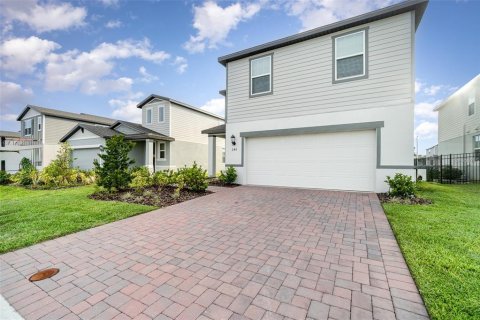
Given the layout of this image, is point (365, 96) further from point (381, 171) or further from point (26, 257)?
point (26, 257)

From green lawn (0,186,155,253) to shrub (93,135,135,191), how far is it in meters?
1.06

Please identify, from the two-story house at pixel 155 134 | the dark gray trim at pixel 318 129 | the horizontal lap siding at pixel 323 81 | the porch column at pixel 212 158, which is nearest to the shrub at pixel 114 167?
the horizontal lap siding at pixel 323 81

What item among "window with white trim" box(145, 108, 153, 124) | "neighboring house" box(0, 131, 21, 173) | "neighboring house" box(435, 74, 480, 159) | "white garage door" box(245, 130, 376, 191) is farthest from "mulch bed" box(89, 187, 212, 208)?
"neighboring house" box(0, 131, 21, 173)

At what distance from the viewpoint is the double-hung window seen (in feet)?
26.2

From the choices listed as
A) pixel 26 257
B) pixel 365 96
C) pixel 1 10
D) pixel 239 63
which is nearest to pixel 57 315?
pixel 26 257

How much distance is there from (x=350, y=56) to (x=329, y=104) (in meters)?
1.87

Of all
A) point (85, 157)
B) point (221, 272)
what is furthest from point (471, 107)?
point (85, 157)

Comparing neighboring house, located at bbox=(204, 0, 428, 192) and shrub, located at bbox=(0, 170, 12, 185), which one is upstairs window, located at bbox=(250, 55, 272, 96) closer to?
neighboring house, located at bbox=(204, 0, 428, 192)

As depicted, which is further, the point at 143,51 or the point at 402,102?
the point at 143,51

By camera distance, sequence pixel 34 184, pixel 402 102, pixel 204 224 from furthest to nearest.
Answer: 1. pixel 34 184
2. pixel 402 102
3. pixel 204 224

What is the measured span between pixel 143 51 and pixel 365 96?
1207cm

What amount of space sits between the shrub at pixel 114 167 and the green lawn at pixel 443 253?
8.56 metres

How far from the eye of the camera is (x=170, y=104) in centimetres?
1667

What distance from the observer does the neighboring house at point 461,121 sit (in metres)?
13.7
